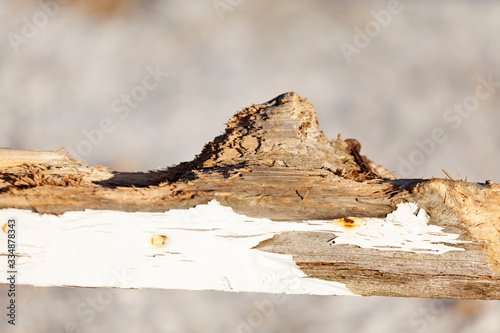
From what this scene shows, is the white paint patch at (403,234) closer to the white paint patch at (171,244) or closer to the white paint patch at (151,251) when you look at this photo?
the white paint patch at (171,244)

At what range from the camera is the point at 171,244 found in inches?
54.7

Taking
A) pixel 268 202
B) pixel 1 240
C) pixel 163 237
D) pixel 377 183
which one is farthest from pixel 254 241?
pixel 1 240

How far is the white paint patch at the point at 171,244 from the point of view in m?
1.36

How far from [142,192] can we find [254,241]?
38 centimetres

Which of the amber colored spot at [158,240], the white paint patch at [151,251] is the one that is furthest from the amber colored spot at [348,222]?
the amber colored spot at [158,240]

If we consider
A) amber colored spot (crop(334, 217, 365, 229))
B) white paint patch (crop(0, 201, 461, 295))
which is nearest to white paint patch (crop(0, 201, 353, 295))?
white paint patch (crop(0, 201, 461, 295))

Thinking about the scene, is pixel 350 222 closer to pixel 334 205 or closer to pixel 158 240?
pixel 334 205

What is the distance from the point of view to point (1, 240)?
136 cm

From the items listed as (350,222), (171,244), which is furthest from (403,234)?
(171,244)

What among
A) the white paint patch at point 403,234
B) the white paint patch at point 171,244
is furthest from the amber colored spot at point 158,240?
the white paint patch at point 403,234

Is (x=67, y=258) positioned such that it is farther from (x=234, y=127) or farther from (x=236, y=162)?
(x=234, y=127)

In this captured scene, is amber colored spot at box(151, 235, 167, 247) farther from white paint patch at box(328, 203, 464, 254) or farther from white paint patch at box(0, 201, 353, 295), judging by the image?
white paint patch at box(328, 203, 464, 254)

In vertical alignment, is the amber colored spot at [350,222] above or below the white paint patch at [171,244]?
above

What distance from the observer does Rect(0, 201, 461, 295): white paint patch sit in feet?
4.48
